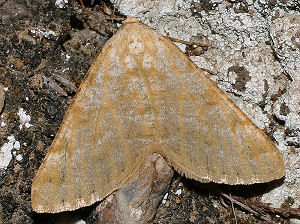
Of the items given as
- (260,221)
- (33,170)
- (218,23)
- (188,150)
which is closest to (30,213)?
(33,170)

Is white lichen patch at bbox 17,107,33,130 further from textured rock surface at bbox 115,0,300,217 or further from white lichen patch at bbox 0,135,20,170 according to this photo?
textured rock surface at bbox 115,0,300,217

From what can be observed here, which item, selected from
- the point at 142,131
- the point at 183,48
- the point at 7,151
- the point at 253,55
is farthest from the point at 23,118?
the point at 253,55

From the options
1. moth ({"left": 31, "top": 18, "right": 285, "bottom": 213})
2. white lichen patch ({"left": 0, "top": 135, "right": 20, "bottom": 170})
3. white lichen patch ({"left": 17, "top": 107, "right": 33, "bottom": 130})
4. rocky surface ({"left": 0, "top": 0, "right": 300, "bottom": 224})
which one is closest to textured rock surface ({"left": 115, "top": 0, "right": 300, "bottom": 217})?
rocky surface ({"left": 0, "top": 0, "right": 300, "bottom": 224})

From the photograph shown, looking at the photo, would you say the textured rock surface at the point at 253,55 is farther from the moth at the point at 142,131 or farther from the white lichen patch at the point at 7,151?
the white lichen patch at the point at 7,151

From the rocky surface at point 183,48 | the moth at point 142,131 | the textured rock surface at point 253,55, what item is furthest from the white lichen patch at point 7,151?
the textured rock surface at point 253,55

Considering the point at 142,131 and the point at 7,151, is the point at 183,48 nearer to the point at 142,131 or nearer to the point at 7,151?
the point at 142,131

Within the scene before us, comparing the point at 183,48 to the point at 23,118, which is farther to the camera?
the point at 183,48

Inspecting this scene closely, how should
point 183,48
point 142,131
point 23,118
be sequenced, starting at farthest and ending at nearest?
point 183,48, point 23,118, point 142,131
